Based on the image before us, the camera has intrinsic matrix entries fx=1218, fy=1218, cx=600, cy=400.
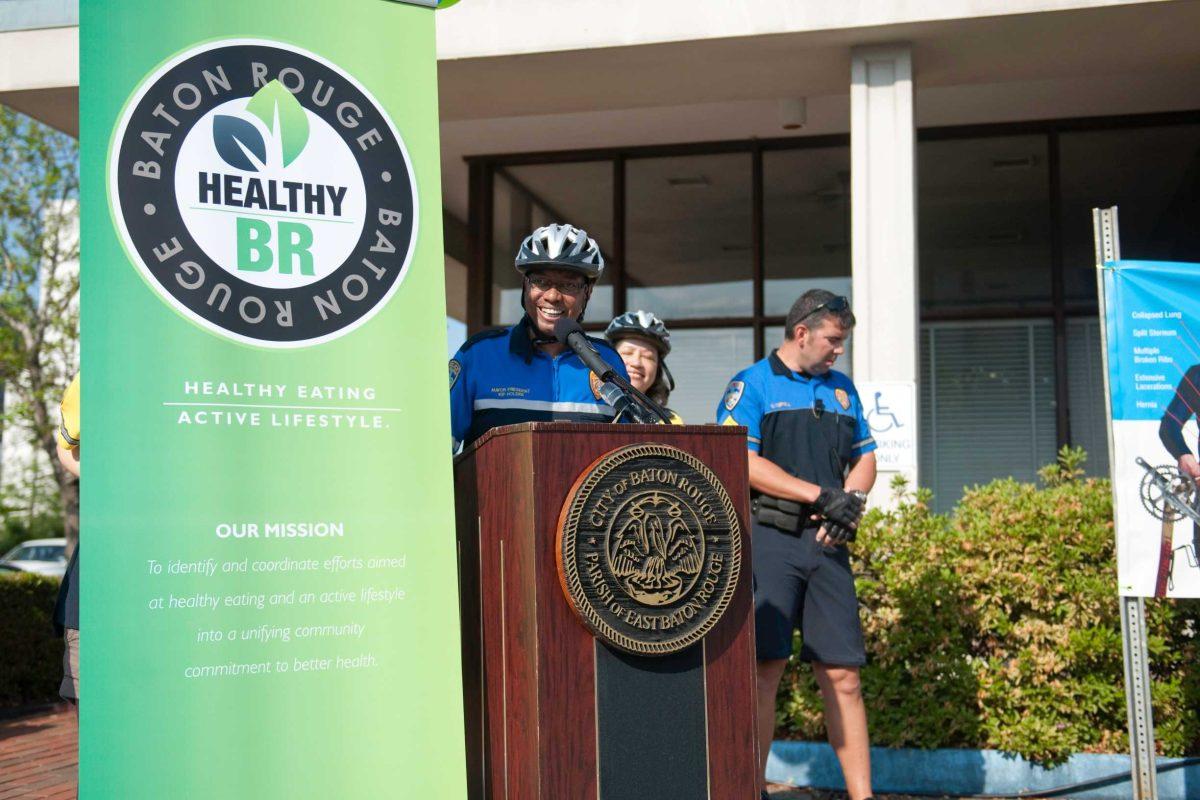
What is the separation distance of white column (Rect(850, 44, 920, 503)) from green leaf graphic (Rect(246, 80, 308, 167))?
249 inches

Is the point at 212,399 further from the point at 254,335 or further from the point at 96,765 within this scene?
the point at 96,765

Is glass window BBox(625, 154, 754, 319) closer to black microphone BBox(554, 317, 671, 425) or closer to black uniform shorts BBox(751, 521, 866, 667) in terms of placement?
black uniform shorts BBox(751, 521, 866, 667)

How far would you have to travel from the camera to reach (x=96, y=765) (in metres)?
2.33

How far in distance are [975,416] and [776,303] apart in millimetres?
2280

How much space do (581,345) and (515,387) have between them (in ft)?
1.44

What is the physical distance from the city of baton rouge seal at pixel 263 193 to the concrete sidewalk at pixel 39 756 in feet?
12.4

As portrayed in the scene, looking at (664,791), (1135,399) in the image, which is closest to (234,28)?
(664,791)

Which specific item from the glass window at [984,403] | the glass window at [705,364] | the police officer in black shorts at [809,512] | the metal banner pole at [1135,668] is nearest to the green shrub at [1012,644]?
the metal banner pole at [1135,668]

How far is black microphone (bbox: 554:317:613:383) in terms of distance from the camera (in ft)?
10.5

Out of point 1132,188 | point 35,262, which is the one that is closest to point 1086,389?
point 1132,188

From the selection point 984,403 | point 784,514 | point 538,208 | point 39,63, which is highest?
point 39,63

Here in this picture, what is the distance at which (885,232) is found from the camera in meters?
8.70

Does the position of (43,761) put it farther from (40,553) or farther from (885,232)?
(40,553)

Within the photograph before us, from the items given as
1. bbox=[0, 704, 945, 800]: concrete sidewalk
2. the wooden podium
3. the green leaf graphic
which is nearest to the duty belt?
bbox=[0, 704, 945, 800]: concrete sidewalk
